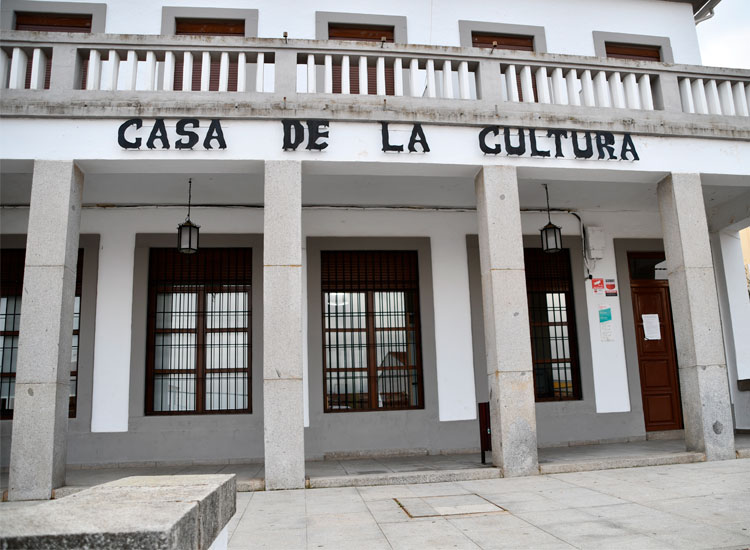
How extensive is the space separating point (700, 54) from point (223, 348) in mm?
9250

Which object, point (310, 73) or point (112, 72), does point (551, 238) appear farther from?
point (112, 72)

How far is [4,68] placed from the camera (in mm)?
6945

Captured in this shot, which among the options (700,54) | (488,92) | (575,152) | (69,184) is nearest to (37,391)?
(69,184)

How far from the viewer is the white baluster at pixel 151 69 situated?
690 cm

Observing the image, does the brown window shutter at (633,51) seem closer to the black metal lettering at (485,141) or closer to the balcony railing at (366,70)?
the balcony railing at (366,70)

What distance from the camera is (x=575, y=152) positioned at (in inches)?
289

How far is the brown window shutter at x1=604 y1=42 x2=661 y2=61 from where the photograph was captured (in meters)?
9.96

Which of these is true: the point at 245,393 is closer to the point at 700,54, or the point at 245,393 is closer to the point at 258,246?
the point at 258,246

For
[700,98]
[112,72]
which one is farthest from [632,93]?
[112,72]

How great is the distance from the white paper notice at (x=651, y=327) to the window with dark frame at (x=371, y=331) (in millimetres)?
3817

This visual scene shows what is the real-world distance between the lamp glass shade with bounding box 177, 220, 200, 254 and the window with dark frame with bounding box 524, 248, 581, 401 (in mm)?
5158

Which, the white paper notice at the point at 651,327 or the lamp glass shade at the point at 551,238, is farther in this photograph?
the white paper notice at the point at 651,327

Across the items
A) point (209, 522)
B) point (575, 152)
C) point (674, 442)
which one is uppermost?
point (575, 152)

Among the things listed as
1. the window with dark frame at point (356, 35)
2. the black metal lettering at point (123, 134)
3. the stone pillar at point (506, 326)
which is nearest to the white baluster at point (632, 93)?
the stone pillar at point (506, 326)
